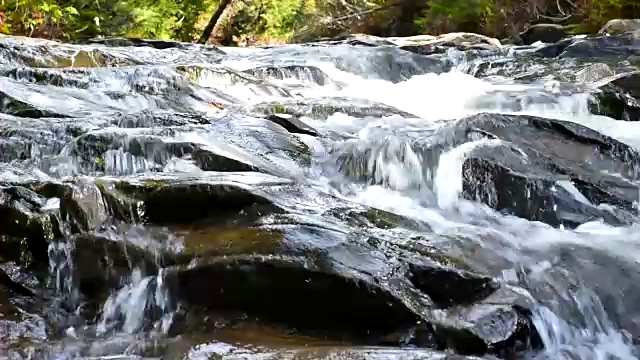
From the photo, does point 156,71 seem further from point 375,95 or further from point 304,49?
point 304,49

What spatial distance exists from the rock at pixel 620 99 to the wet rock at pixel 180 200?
4.32 m

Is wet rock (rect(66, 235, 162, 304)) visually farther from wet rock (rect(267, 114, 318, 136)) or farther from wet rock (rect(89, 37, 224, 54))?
wet rock (rect(89, 37, 224, 54))

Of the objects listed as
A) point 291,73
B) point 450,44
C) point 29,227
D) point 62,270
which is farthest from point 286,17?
point 62,270

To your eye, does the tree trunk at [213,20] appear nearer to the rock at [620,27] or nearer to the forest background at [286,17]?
the forest background at [286,17]

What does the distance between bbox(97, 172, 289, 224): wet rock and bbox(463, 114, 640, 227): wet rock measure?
1.62 metres

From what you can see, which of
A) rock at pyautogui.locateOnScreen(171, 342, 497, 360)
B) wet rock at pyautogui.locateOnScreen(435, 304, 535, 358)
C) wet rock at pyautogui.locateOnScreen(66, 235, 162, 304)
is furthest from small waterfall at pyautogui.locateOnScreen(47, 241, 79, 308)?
wet rock at pyautogui.locateOnScreen(435, 304, 535, 358)

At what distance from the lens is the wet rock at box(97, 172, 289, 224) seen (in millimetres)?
3502

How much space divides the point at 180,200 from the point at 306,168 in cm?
150

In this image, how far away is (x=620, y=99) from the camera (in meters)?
6.65

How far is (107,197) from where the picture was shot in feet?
11.8

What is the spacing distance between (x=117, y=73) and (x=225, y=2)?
13.2m

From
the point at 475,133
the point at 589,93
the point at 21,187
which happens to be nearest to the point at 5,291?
Result: the point at 21,187

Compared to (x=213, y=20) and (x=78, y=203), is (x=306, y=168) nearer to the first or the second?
(x=78, y=203)

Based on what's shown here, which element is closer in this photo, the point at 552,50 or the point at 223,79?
the point at 223,79
